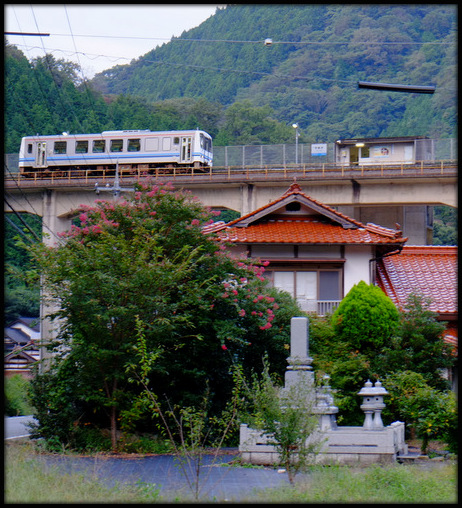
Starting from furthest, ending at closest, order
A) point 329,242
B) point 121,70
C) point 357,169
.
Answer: point 121,70 → point 357,169 → point 329,242

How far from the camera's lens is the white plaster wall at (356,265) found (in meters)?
22.8

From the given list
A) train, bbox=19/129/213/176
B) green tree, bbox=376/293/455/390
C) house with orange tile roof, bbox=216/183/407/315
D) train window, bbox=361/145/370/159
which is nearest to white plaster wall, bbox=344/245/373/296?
house with orange tile roof, bbox=216/183/407/315

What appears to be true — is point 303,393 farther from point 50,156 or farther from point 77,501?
point 50,156

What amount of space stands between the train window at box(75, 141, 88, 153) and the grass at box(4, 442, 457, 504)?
41.1 m

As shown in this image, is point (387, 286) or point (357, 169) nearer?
point (387, 286)

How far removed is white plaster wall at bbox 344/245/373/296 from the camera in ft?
74.9

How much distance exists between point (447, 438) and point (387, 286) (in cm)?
962

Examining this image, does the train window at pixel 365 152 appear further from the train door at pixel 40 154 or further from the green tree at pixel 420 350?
the green tree at pixel 420 350

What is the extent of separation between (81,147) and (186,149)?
833cm

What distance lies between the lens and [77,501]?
7.86 m

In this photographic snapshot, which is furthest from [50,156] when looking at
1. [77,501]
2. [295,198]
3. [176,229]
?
[77,501]

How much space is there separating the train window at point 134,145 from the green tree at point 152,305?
1190 inches

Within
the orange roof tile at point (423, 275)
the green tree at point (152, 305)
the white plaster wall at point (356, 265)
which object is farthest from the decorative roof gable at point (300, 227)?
the green tree at point (152, 305)

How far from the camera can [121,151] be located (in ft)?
158
